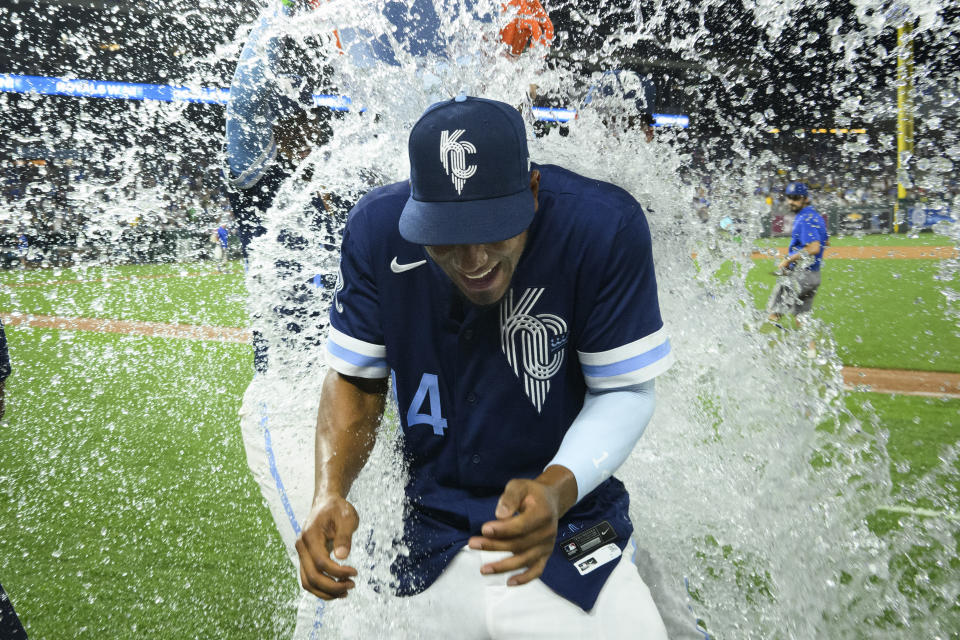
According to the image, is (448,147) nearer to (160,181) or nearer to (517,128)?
(517,128)

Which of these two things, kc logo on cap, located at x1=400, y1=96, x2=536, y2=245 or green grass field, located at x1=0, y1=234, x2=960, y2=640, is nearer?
kc logo on cap, located at x1=400, y1=96, x2=536, y2=245

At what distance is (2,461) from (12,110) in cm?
2294

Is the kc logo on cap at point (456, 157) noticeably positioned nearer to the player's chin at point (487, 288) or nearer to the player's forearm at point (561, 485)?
the player's chin at point (487, 288)

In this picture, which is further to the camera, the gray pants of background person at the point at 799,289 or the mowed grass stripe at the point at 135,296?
the mowed grass stripe at the point at 135,296

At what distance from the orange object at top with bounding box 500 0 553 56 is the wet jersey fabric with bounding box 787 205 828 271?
6093 millimetres

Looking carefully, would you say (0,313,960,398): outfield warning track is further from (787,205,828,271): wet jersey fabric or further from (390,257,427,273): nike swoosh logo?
(390,257,427,273): nike swoosh logo

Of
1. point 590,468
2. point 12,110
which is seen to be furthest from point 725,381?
point 12,110

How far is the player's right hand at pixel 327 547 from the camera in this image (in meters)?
1.42

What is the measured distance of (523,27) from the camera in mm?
2896

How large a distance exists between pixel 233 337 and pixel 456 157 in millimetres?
10039

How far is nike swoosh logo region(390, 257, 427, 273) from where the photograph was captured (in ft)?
5.47

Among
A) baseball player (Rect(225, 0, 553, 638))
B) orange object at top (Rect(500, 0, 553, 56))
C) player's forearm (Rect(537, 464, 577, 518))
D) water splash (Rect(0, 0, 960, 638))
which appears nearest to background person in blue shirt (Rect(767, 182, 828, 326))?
water splash (Rect(0, 0, 960, 638))

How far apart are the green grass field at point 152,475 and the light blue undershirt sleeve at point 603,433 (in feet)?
6.96

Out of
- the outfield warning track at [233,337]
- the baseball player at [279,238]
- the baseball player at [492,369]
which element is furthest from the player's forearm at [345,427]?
the outfield warning track at [233,337]
